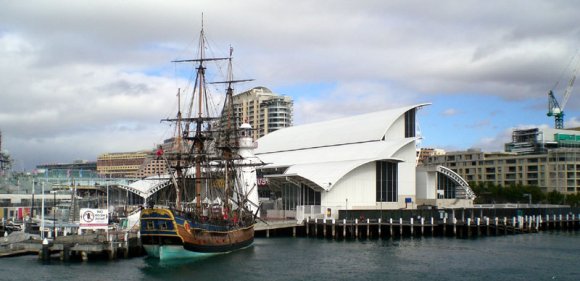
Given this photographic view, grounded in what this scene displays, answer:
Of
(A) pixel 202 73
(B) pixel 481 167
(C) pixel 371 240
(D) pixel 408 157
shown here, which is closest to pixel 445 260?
(C) pixel 371 240

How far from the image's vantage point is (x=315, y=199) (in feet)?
285

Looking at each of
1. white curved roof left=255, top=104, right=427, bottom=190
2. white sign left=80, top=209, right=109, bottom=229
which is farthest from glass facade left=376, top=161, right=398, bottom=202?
white sign left=80, top=209, right=109, bottom=229

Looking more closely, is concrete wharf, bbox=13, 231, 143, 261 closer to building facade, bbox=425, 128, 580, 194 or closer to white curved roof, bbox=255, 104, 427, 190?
white curved roof, bbox=255, 104, 427, 190

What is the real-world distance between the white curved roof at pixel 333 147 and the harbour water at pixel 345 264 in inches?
799


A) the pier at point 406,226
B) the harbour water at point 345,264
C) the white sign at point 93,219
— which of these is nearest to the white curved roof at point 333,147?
the pier at point 406,226

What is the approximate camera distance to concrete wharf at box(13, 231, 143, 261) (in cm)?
5325

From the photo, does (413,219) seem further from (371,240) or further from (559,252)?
(559,252)

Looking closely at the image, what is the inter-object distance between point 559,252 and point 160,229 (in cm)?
3636

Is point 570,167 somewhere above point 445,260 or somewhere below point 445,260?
above

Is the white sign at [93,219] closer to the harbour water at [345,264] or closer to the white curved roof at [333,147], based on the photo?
the harbour water at [345,264]

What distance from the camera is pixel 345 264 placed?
5284 cm

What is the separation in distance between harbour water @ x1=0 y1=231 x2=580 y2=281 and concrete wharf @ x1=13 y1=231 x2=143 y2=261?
1.02 metres

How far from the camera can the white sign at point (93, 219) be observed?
57.0m

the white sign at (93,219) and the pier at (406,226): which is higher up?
the white sign at (93,219)
